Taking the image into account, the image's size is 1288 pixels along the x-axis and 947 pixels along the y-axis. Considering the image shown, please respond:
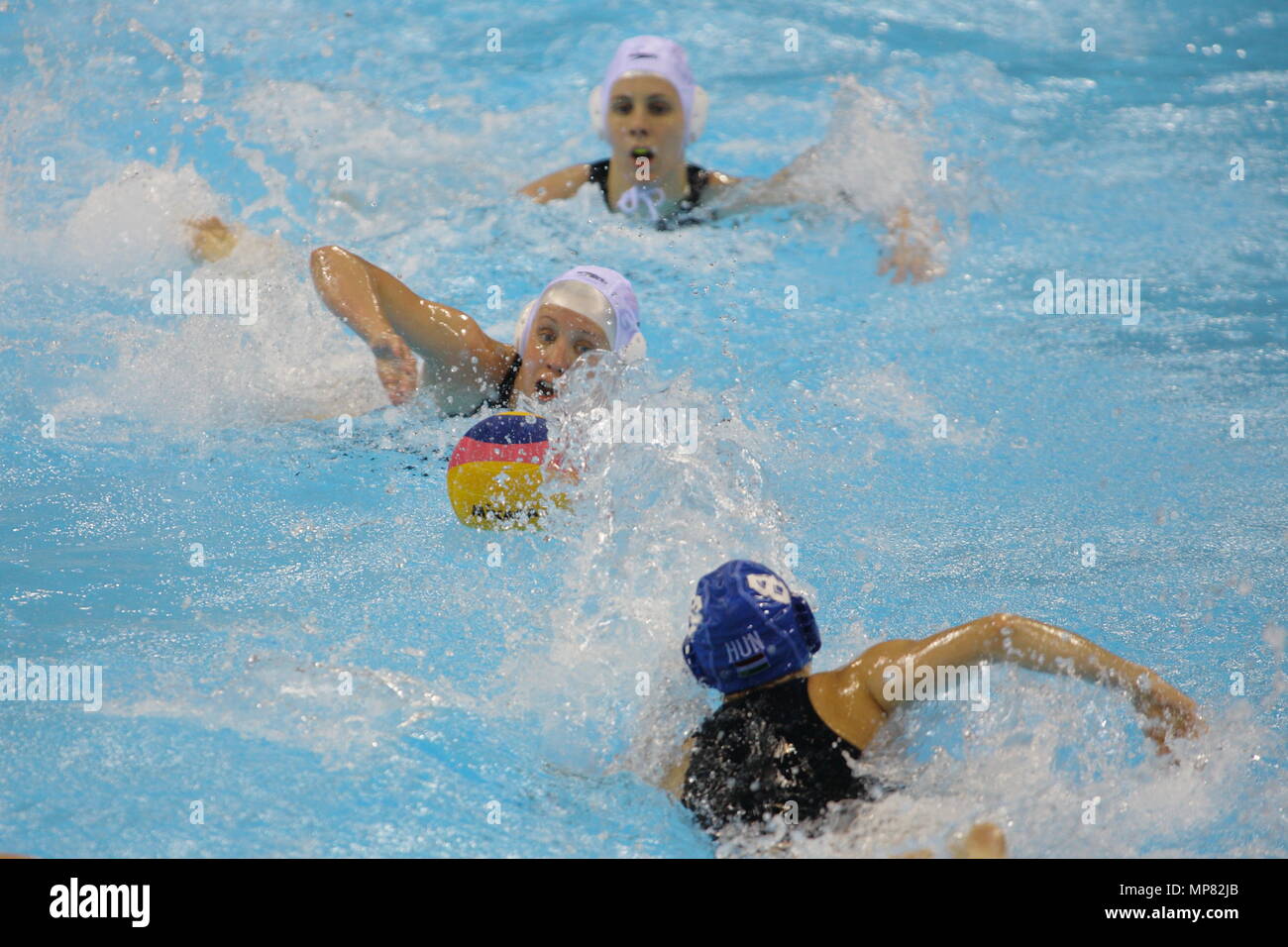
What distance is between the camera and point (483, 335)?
16.0 ft

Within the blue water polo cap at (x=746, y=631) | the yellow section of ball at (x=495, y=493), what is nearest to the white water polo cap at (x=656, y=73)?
the yellow section of ball at (x=495, y=493)

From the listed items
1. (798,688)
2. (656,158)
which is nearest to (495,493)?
(798,688)

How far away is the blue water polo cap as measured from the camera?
3.29 meters

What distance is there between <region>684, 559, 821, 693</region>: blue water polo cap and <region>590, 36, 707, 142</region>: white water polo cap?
3.59 m

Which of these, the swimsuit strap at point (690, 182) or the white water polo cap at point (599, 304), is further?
the swimsuit strap at point (690, 182)

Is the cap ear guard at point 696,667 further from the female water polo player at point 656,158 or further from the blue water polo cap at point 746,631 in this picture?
the female water polo player at point 656,158

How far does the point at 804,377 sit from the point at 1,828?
3.65 metres

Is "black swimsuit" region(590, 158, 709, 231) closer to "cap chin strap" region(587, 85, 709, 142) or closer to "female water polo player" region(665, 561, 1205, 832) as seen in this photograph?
"cap chin strap" region(587, 85, 709, 142)

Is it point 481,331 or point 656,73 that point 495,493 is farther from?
point 656,73

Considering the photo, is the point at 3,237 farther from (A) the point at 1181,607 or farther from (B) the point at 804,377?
(A) the point at 1181,607

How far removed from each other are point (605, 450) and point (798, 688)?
1353 millimetres

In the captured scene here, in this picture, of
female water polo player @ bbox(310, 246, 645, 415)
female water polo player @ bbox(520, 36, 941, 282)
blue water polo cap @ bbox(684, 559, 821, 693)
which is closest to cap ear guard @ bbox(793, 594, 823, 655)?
blue water polo cap @ bbox(684, 559, 821, 693)

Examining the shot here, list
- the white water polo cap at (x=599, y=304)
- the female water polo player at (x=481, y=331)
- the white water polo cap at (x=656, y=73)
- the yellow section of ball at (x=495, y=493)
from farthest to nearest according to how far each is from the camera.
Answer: the white water polo cap at (x=656, y=73)
the white water polo cap at (x=599, y=304)
the female water polo player at (x=481, y=331)
the yellow section of ball at (x=495, y=493)

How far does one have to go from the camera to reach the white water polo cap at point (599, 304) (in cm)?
472
